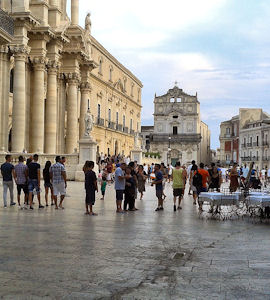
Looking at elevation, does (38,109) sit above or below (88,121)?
above

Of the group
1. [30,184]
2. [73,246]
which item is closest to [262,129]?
[30,184]

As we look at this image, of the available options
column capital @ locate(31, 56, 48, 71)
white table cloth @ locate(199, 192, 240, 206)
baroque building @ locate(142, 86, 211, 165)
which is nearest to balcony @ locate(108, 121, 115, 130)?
column capital @ locate(31, 56, 48, 71)

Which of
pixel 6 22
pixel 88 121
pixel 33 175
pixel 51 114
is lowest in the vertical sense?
pixel 33 175

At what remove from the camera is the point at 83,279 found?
5.54 metres

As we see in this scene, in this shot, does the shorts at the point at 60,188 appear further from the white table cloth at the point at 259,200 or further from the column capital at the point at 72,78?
the column capital at the point at 72,78

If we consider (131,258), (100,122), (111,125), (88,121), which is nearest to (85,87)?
(88,121)

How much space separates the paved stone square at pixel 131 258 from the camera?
5160mm

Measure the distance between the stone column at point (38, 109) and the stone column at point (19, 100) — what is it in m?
1.71

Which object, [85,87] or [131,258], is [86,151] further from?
[131,258]

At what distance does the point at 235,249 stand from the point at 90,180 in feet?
18.7

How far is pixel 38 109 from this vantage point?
88.1ft

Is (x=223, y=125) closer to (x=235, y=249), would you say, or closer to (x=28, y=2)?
(x=28, y=2)

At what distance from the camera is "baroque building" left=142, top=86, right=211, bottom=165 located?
91.0 metres

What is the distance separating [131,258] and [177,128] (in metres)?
86.5
